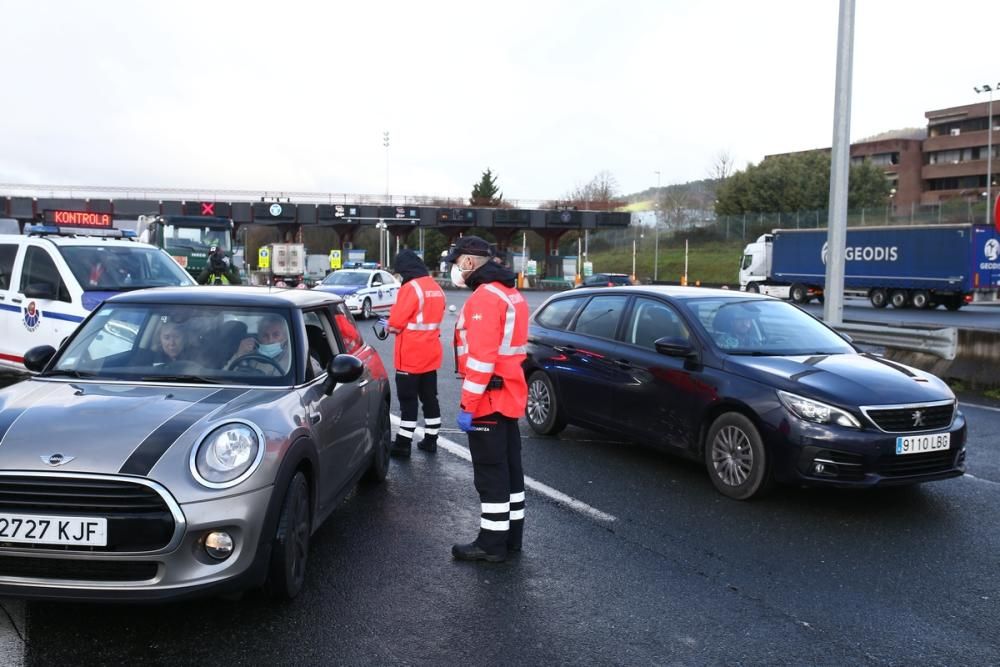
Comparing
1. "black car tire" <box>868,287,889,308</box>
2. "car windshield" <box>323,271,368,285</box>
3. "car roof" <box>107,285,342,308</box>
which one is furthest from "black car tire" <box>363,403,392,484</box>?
"black car tire" <box>868,287,889,308</box>

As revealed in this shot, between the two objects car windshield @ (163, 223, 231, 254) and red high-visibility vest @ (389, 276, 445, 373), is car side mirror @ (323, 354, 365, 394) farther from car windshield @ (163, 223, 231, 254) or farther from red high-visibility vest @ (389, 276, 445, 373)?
car windshield @ (163, 223, 231, 254)

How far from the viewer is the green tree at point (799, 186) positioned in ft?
233

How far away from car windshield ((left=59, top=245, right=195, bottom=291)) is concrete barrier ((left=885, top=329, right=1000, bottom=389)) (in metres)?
10.7

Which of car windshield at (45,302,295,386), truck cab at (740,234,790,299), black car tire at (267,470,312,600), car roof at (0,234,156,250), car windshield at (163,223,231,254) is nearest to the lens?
black car tire at (267,470,312,600)

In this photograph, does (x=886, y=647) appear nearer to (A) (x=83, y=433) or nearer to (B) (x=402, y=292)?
(A) (x=83, y=433)

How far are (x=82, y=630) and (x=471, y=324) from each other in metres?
2.48

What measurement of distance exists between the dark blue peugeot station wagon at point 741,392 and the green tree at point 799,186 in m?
67.3

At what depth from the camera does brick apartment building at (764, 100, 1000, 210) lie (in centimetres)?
7631

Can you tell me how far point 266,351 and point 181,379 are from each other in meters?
0.49

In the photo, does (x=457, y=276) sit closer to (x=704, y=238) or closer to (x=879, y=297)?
(x=879, y=297)

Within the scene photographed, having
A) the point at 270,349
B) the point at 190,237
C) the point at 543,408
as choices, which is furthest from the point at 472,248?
the point at 190,237

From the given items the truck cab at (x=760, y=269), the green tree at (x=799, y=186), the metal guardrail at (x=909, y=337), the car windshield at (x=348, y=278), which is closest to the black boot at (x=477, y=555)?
the metal guardrail at (x=909, y=337)

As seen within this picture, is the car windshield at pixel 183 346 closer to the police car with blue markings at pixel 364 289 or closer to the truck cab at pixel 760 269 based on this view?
the police car with blue markings at pixel 364 289

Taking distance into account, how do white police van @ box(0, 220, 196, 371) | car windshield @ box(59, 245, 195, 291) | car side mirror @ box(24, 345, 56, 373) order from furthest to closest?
car windshield @ box(59, 245, 195, 291) → white police van @ box(0, 220, 196, 371) → car side mirror @ box(24, 345, 56, 373)
